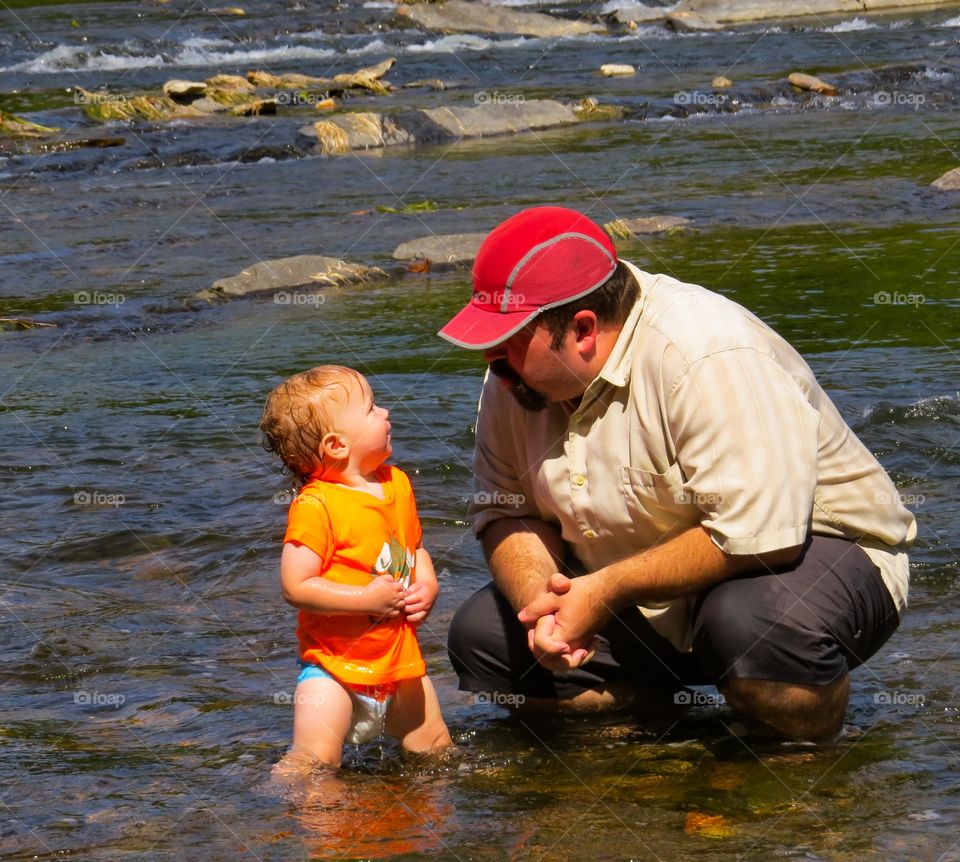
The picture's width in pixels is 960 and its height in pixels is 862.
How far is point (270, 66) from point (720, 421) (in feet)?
71.8

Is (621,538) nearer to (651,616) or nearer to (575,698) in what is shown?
(651,616)

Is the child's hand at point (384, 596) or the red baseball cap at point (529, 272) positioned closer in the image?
the red baseball cap at point (529, 272)

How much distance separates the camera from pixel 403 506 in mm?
3662

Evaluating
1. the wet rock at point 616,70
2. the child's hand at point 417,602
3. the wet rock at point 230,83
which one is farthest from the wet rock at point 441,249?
the wet rock at point 616,70

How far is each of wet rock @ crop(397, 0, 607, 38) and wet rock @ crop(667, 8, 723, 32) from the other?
1.32m

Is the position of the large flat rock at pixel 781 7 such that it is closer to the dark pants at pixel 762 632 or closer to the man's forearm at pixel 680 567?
the dark pants at pixel 762 632

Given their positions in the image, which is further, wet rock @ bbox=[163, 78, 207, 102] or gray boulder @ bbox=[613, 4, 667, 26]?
gray boulder @ bbox=[613, 4, 667, 26]

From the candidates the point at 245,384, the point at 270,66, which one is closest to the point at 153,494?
the point at 245,384

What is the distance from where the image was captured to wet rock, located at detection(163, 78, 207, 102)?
19.3 m

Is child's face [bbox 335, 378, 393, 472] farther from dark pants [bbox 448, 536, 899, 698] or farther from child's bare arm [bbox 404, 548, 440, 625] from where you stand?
dark pants [bbox 448, 536, 899, 698]

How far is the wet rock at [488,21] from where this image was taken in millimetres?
27828

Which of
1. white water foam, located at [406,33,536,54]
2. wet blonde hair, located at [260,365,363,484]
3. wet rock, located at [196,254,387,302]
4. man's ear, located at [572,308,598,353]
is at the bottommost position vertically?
white water foam, located at [406,33,536,54]

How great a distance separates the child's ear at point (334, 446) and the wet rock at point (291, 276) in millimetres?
6013

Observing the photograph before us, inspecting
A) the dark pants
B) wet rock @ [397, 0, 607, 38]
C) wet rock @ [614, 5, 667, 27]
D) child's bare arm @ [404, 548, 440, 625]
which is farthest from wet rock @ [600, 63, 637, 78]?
child's bare arm @ [404, 548, 440, 625]
